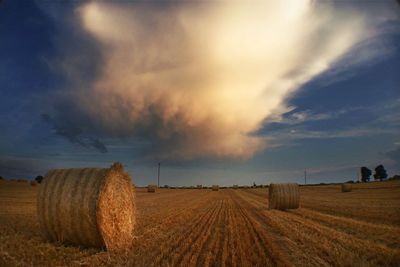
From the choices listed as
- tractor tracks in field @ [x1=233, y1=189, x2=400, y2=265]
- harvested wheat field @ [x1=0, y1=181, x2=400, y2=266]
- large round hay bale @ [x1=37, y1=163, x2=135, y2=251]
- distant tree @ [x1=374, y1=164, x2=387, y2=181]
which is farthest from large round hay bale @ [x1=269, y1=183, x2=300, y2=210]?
distant tree @ [x1=374, y1=164, x2=387, y2=181]

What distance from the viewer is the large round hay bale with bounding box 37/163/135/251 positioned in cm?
948

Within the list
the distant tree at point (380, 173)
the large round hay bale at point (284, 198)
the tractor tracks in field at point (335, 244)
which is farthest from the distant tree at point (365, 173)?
the tractor tracks in field at point (335, 244)

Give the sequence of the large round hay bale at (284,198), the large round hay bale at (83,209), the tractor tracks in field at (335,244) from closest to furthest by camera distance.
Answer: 1. the tractor tracks in field at (335,244)
2. the large round hay bale at (83,209)
3. the large round hay bale at (284,198)

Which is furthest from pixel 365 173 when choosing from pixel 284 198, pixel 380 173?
pixel 284 198

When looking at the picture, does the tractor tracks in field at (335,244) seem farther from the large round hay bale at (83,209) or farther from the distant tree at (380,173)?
the distant tree at (380,173)

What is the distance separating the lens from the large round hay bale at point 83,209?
948cm

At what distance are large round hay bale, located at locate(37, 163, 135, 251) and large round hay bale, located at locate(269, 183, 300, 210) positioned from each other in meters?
14.2

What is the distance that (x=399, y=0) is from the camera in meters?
3.40

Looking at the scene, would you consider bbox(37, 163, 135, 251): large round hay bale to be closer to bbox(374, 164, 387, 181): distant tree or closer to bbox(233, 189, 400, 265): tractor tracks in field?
bbox(233, 189, 400, 265): tractor tracks in field

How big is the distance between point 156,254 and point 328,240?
531 cm

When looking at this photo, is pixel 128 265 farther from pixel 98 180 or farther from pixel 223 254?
pixel 98 180

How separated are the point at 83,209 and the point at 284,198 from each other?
16.2 m

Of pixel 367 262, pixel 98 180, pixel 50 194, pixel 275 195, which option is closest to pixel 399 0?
pixel 367 262

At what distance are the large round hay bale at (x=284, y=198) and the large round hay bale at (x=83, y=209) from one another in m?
14.2
